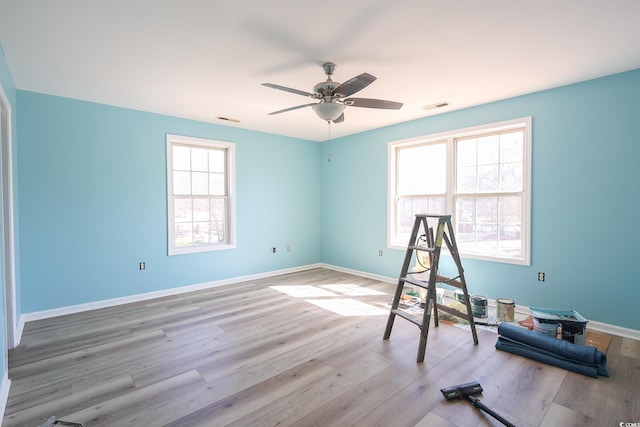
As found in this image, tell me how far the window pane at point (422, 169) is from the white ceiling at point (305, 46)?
1.03m

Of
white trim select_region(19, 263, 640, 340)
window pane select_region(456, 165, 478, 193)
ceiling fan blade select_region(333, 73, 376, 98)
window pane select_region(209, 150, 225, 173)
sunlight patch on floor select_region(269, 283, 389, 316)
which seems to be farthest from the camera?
window pane select_region(209, 150, 225, 173)

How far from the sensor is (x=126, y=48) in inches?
102

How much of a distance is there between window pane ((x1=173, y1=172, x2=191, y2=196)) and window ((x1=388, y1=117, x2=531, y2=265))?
10.6 ft

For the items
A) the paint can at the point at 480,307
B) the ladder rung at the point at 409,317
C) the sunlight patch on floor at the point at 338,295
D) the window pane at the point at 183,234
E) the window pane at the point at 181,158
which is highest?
the window pane at the point at 181,158

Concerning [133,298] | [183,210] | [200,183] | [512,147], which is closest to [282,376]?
[133,298]

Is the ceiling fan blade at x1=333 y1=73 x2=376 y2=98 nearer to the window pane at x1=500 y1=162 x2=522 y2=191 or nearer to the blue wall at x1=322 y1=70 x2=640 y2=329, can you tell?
the blue wall at x1=322 y1=70 x2=640 y2=329

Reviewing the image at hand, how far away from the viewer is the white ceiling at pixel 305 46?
208 cm

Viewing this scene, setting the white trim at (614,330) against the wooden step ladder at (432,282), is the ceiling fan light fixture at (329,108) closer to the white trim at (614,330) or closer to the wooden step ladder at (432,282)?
the wooden step ladder at (432,282)

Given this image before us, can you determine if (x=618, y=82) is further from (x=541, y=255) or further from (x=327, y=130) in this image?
(x=327, y=130)

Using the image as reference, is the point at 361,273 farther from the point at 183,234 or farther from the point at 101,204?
the point at 101,204

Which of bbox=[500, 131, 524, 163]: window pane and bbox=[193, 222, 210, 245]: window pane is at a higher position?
bbox=[500, 131, 524, 163]: window pane

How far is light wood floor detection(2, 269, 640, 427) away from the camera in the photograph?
1.96 m

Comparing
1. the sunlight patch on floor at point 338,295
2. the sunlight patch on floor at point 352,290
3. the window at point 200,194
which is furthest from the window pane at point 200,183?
the sunlight patch on floor at point 352,290

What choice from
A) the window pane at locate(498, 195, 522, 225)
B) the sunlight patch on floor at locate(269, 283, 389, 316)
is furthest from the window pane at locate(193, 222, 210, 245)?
the window pane at locate(498, 195, 522, 225)
